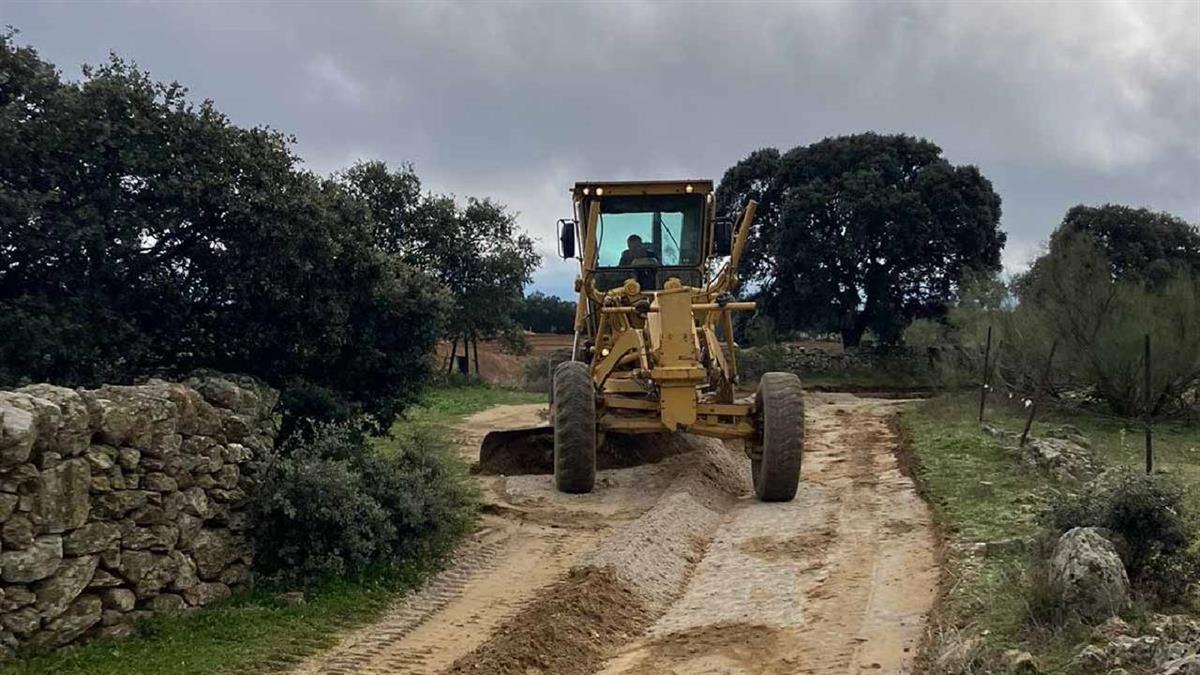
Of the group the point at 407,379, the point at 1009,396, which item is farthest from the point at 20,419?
the point at 1009,396

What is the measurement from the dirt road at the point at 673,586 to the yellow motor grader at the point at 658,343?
2.17 feet

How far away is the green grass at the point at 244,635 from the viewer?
596cm

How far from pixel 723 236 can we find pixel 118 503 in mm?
7931

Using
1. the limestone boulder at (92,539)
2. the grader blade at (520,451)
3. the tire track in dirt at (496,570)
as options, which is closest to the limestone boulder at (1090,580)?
the tire track in dirt at (496,570)

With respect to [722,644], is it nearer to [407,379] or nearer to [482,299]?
[407,379]

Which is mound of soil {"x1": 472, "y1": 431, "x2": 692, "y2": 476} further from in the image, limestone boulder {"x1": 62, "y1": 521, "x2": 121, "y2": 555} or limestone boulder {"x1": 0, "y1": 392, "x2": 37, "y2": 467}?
limestone boulder {"x1": 0, "y1": 392, "x2": 37, "y2": 467}

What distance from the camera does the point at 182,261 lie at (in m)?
9.12

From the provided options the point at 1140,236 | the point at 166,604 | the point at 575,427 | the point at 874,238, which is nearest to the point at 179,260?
the point at 166,604

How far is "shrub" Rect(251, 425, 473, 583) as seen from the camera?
7.81 m

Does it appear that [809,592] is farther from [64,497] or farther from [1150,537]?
[64,497]

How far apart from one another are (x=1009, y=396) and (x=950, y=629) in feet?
54.2

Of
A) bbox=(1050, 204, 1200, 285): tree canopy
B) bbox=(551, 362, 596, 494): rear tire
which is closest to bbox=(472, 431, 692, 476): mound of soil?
bbox=(551, 362, 596, 494): rear tire

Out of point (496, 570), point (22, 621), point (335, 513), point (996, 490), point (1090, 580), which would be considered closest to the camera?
point (1090, 580)

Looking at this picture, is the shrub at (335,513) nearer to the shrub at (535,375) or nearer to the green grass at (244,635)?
the green grass at (244,635)
